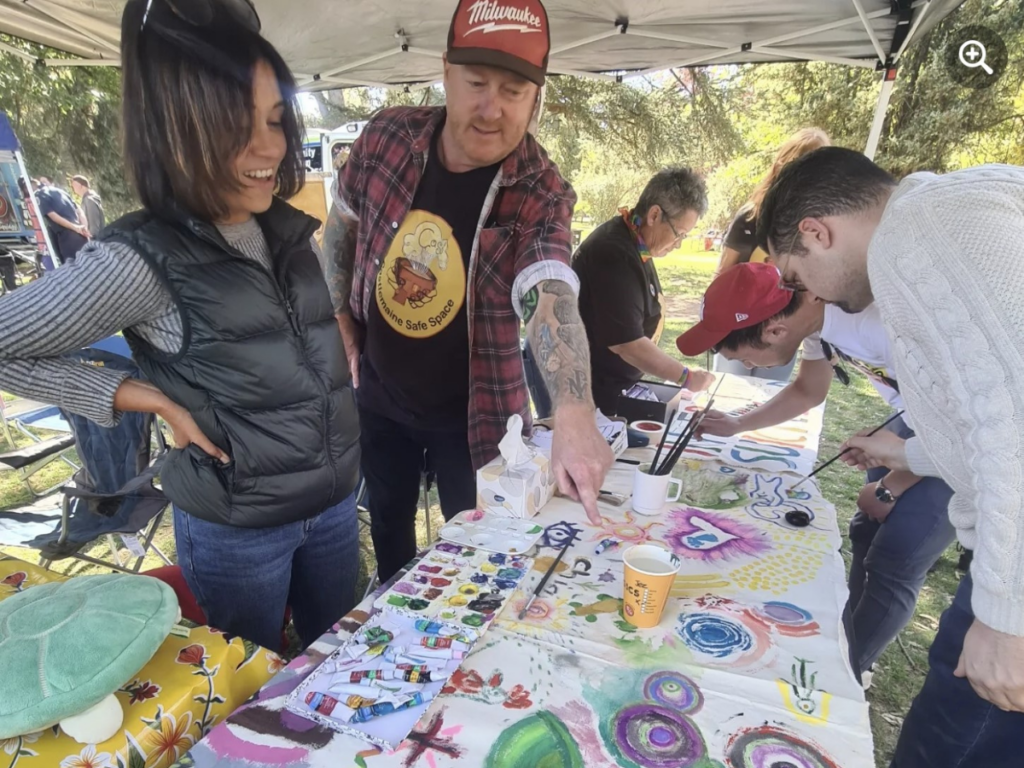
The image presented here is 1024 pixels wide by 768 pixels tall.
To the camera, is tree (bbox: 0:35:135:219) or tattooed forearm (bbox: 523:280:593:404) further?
tree (bbox: 0:35:135:219)

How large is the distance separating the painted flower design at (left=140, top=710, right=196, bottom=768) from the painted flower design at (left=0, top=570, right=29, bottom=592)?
471 mm

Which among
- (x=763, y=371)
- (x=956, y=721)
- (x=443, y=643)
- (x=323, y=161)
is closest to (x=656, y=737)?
(x=443, y=643)

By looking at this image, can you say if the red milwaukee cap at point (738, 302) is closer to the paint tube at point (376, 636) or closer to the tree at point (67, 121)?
the paint tube at point (376, 636)

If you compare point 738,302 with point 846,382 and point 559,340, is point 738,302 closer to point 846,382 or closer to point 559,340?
point 846,382

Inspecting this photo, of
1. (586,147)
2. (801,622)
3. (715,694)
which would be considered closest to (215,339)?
(715,694)

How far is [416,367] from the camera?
1.63 m

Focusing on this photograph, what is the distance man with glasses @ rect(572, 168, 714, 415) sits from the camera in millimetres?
2381

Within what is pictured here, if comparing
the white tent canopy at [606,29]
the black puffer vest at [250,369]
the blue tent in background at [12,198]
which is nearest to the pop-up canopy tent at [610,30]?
the white tent canopy at [606,29]

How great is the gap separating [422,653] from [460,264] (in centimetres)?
100

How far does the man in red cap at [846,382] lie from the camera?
1649mm

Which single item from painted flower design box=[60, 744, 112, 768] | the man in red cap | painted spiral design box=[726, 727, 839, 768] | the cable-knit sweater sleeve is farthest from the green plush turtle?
the man in red cap

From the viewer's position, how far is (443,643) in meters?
0.90

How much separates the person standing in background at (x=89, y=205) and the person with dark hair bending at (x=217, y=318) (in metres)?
6.70

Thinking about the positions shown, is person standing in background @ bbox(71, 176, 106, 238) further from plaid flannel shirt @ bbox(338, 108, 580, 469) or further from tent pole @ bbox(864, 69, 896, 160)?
tent pole @ bbox(864, 69, 896, 160)
